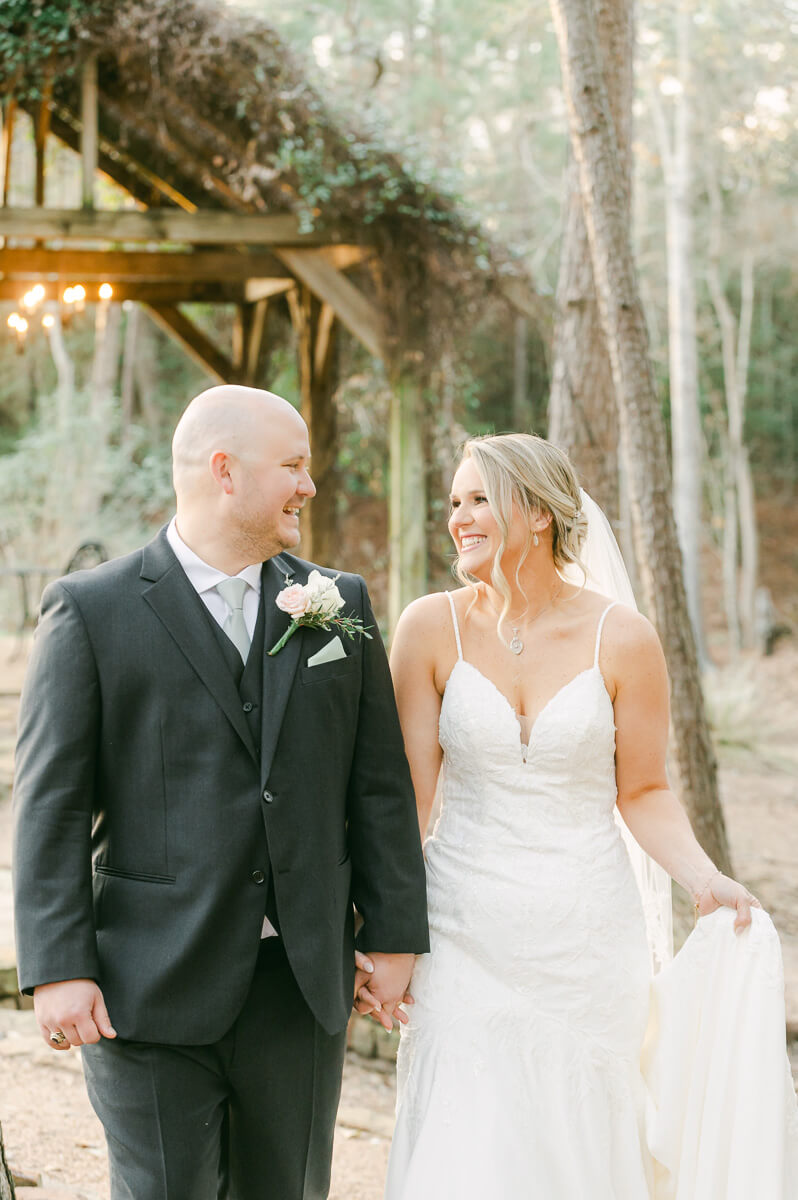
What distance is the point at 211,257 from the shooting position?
8359 millimetres

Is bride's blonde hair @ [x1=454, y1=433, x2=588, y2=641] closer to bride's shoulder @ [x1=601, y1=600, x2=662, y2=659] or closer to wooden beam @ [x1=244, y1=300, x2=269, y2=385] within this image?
bride's shoulder @ [x1=601, y1=600, x2=662, y2=659]

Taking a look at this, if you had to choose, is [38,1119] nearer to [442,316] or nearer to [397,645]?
[397,645]

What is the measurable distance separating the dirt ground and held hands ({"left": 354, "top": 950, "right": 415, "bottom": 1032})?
121cm

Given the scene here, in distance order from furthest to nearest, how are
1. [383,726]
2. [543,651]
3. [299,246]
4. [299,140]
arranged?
[299,246]
[299,140]
[543,651]
[383,726]

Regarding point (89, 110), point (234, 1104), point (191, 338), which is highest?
point (89, 110)

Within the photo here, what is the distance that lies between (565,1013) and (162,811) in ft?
3.33

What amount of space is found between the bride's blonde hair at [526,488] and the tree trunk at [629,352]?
2127 millimetres

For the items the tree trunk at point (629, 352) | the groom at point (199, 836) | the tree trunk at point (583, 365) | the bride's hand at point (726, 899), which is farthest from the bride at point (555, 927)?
the tree trunk at point (583, 365)

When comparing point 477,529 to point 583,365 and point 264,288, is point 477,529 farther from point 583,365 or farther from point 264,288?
point 264,288

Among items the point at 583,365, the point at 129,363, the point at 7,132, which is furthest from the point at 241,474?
the point at 129,363

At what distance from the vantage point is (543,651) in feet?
9.05

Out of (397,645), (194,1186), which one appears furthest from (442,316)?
(194,1186)

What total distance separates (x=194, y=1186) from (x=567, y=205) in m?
4.86

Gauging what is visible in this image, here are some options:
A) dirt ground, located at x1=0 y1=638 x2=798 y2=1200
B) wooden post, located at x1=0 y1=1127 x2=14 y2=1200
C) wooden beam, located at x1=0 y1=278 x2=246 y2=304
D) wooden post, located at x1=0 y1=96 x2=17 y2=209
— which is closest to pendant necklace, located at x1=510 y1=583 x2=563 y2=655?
wooden post, located at x1=0 y1=1127 x2=14 y2=1200
